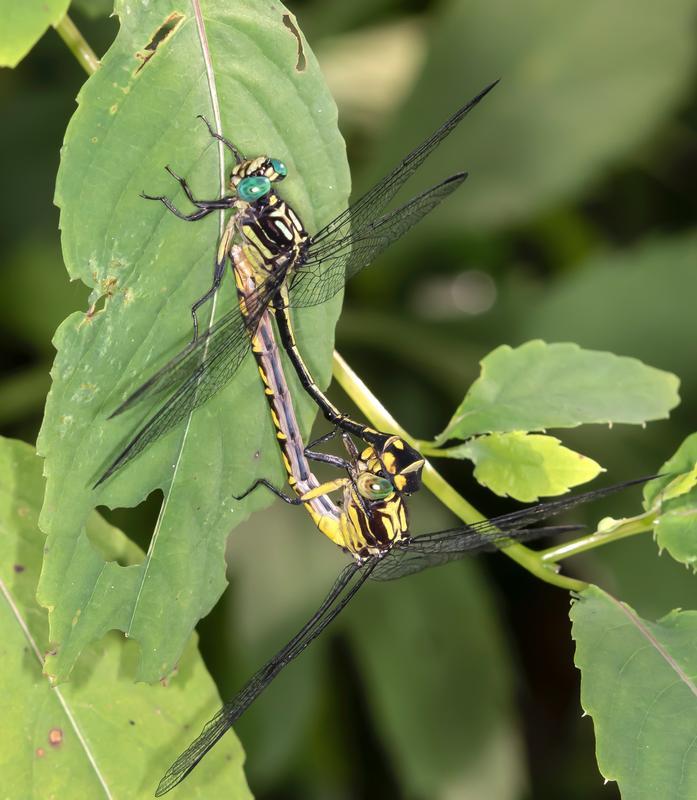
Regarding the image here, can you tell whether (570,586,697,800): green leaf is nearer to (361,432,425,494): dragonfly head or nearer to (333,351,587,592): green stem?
(333,351,587,592): green stem

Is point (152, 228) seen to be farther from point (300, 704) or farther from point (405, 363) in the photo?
point (405, 363)

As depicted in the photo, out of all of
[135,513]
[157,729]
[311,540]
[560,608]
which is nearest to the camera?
[157,729]

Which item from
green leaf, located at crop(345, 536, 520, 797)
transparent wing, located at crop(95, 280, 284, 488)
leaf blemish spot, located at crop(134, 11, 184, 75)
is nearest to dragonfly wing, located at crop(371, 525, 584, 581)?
transparent wing, located at crop(95, 280, 284, 488)

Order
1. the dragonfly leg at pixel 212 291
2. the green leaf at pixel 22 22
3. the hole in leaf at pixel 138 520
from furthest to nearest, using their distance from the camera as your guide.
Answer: the hole in leaf at pixel 138 520, the dragonfly leg at pixel 212 291, the green leaf at pixel 22 22

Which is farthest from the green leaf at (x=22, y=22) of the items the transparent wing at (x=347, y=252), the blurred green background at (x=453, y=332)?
the blurred green background at (x=453, y=332)

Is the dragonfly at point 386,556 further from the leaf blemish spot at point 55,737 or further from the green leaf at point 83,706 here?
the leaf blemish spot at point 55,737

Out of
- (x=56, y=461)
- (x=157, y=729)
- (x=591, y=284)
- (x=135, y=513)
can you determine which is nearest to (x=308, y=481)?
(x=157, y=729)
